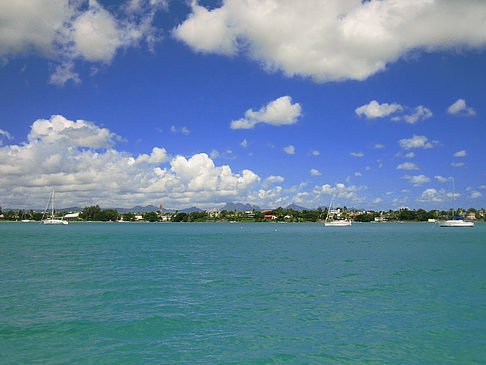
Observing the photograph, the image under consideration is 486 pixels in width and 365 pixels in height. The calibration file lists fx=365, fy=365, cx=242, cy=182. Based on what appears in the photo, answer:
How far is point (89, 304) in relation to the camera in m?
23.2

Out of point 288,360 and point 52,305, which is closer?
point 288,360

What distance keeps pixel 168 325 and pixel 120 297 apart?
8.04 metres

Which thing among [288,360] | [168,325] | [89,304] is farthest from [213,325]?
[89,304]

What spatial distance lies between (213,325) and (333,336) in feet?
19.8

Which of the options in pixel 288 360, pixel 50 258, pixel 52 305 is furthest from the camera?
pixel 50 258

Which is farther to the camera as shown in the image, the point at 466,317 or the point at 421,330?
the point at 466,317

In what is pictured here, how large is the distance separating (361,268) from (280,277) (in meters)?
11.3

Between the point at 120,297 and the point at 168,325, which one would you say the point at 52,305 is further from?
the point at 168,325

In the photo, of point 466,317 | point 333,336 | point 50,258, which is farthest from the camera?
point 50,258

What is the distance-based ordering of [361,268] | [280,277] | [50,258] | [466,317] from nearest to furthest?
[466,317], [280,277], [361,268], [50,258]

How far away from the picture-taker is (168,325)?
18.9 m

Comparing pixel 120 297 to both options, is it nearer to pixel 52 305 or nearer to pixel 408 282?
pixel 52 305

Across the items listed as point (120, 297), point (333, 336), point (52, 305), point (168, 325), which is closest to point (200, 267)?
point (120, 297)

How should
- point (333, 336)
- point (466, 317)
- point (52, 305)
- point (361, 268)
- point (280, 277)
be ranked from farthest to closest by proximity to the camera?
point (361, 268) < point (280, 277) < point (52, 305) < point (466, 317) < point (333, 336)
